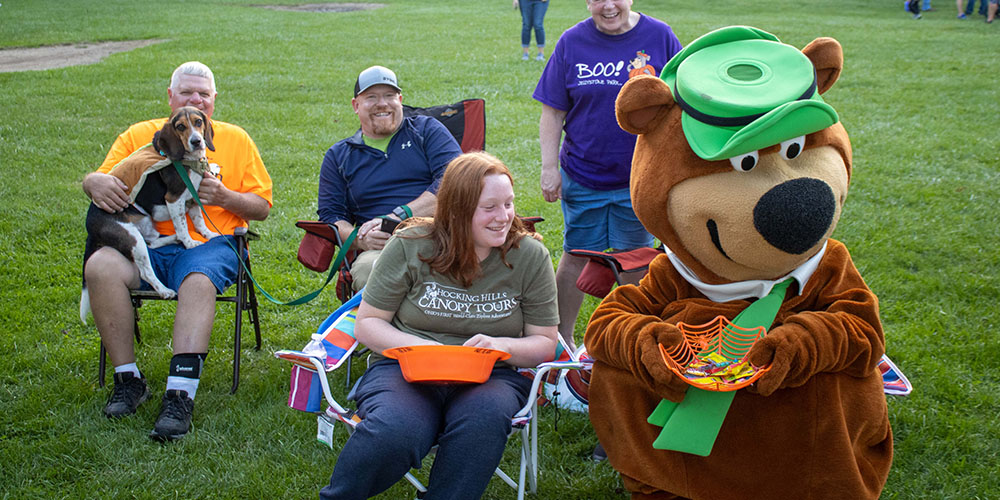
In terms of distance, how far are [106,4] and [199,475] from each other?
66.6ft

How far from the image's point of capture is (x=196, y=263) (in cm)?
362

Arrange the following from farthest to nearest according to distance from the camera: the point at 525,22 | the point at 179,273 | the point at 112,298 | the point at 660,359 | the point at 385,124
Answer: the point at 525,22
the point at 385,124
the point at 179,273
the point at 112,298
the point at 660,359

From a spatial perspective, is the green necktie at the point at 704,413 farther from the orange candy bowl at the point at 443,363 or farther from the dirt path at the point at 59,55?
the dirt path at the point at 59,55

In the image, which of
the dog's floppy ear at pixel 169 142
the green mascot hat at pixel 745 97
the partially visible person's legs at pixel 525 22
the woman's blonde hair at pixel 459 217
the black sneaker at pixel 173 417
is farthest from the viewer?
the partially visible person's legs at pixel 525 22

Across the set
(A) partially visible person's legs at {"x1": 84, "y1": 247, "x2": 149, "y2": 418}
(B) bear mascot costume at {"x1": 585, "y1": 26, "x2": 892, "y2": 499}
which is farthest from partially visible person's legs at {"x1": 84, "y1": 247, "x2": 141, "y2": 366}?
(B) bear mascot costume at {"x1": 585, "y1": 26, "x2": 892, "y2": 499}

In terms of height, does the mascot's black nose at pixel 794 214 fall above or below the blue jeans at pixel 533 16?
above

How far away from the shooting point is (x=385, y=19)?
61.3ft

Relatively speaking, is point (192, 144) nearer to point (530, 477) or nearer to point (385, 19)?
point (530, 477)

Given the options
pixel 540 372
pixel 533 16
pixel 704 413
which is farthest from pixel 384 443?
pixel 533 16

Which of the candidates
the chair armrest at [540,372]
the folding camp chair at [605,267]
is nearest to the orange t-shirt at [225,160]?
the folding camp chair at [605,267]

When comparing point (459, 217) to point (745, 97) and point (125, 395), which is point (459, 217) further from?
point (125, 395)

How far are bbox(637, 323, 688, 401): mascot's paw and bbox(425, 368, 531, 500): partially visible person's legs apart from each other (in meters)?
0.54

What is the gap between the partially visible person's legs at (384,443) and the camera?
2436 millimetres

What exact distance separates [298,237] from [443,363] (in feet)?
11.3
